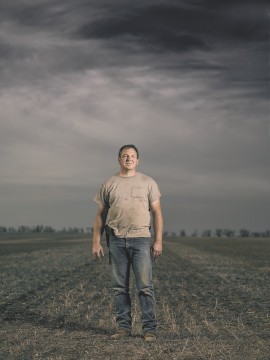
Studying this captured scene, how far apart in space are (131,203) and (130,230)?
35cm

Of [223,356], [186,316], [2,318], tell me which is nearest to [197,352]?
[223,356]

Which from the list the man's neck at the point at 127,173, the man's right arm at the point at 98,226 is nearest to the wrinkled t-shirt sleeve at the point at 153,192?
the man's neck at the point at 127,173

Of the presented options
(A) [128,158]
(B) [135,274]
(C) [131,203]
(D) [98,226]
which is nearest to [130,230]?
(C) [131,203]

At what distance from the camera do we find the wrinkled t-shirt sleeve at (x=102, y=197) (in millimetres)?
6906

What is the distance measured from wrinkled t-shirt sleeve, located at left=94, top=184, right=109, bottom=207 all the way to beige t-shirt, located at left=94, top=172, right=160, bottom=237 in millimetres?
35

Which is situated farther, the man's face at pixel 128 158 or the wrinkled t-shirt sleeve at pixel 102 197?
the wrinkled t-shirt sleeve at pixel 102 197

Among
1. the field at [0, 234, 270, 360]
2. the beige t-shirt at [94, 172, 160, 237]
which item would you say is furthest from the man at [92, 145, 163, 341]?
the field at [0, 234, 270, 360]

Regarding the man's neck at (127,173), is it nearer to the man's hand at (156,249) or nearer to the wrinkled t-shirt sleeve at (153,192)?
the wrinkled t-shirt sleeve at (153,192)

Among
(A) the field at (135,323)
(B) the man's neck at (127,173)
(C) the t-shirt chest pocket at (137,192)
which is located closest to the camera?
(A) the field at (135,323)

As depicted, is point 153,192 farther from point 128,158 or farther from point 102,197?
point 102,197

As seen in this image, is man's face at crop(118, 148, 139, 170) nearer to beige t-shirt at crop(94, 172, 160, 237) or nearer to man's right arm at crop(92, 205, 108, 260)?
beige t-shirt at crop(94, 172, 160, 237)

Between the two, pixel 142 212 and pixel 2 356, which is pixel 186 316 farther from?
pixel 2 356

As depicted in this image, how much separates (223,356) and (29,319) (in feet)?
13.2

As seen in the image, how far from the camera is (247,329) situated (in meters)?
8.03
